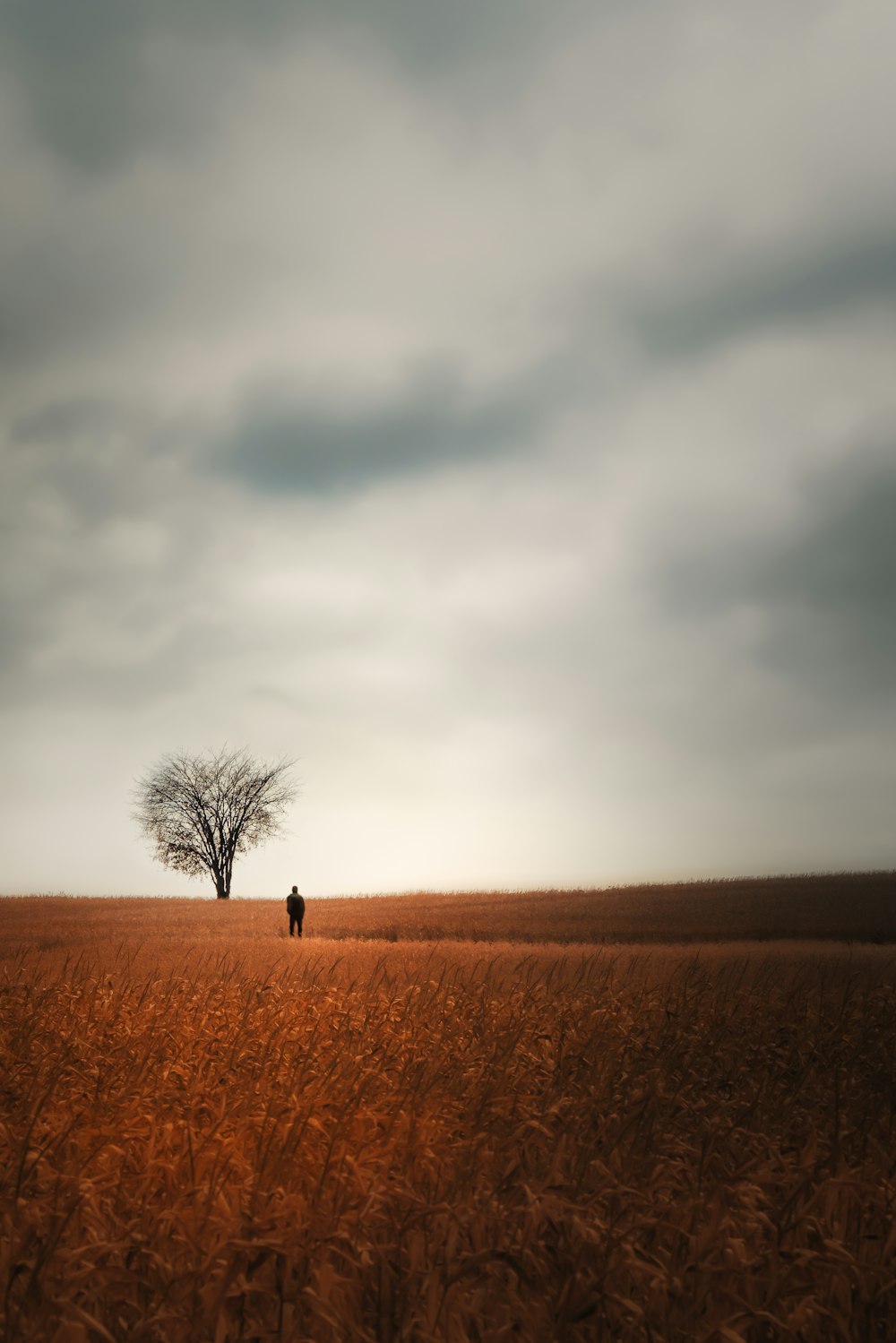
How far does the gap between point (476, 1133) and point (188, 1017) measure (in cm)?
359

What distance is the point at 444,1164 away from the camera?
14.7 feet

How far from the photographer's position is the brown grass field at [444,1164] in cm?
321

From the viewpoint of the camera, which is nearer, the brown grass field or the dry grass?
the brown grass field

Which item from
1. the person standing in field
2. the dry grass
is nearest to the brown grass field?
the dry grass

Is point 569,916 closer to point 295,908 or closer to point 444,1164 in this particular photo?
point 295,908

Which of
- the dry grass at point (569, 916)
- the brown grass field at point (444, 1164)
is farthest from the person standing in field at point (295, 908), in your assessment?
the brown grass field at point (444, 1164)

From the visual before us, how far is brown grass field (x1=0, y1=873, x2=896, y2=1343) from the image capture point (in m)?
3.21

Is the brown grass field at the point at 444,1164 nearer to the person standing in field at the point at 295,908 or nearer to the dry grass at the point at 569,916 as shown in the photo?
the dry grass at the point at 569,916

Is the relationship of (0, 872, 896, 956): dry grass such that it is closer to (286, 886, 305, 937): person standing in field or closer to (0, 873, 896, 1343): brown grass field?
(286, 886, 305, 937): person standing in field

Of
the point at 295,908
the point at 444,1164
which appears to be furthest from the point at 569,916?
the point at 444,1164

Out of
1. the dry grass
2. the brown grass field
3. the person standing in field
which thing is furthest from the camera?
the person standing in field

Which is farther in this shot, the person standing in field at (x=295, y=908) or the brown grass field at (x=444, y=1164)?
the person standing in field at (x=295, y=908)

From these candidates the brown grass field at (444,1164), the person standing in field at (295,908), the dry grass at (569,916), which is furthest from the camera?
the person standing in field at (295,908)

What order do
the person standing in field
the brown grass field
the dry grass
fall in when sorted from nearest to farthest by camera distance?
1. the brown grass field
2. the dry grass
3. the person standing in field
